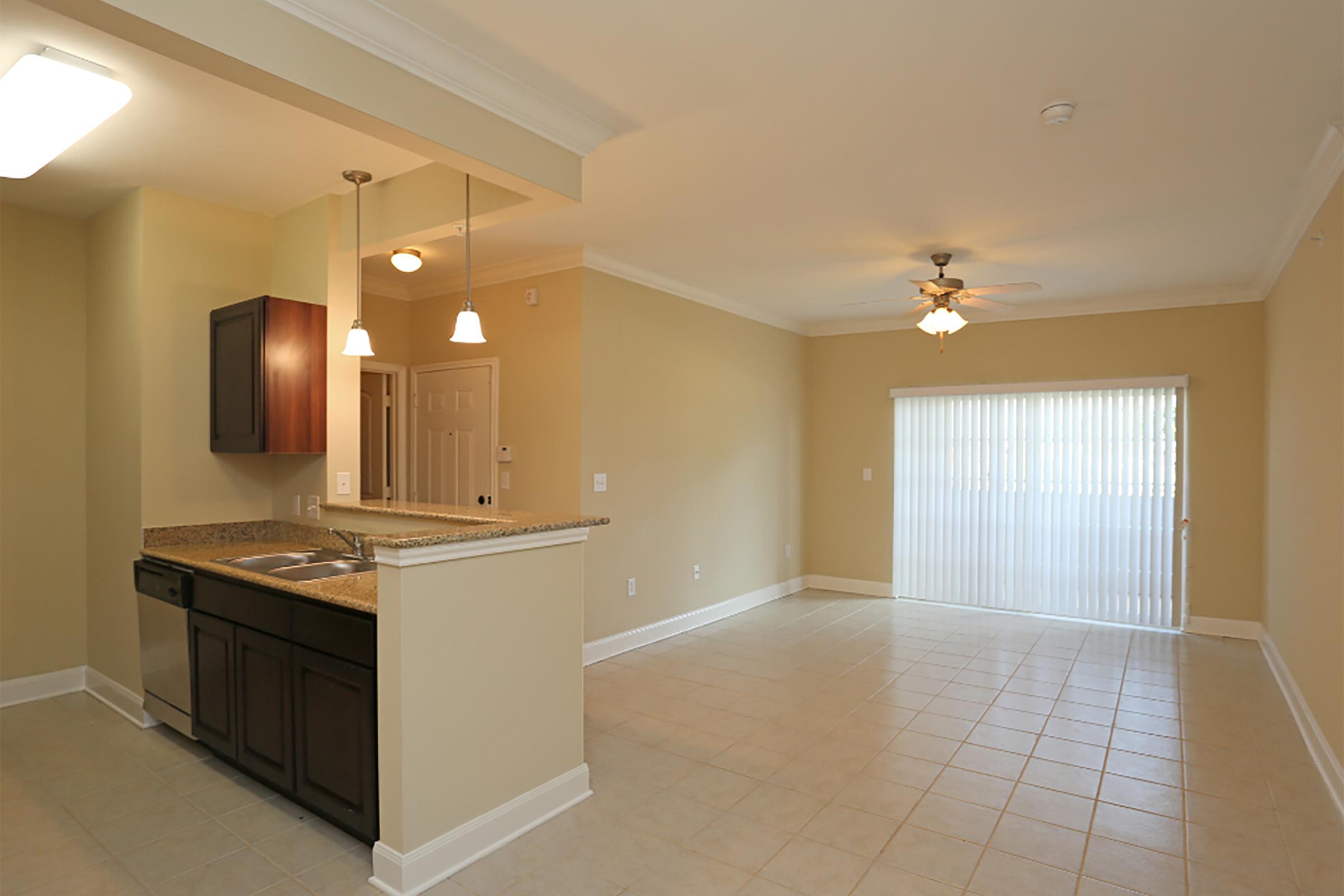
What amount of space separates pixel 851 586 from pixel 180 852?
5920mm

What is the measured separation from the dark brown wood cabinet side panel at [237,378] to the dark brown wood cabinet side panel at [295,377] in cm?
4

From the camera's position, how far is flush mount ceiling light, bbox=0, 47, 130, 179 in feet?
8.04

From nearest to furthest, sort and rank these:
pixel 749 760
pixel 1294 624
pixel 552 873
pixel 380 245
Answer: pixel 552 873 → pixel 749 760 → pixel 380 245 → pixel 1294 624

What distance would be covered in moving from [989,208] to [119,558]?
16.1ft

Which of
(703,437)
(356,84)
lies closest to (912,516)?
(703,437)

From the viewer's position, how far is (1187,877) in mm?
2471

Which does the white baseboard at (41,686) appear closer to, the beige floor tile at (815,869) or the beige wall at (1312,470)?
the beige floor tile at (815,869)

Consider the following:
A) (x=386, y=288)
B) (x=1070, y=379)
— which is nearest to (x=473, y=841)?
(x=386, y=288)

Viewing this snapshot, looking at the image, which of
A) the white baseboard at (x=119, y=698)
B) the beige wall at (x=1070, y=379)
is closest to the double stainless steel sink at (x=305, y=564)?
the white baseboard at (x=119, y=698)

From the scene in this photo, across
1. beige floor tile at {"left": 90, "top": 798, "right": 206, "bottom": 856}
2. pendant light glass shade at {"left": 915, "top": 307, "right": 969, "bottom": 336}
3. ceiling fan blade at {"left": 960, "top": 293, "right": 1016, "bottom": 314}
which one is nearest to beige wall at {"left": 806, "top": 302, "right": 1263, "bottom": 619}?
ceiling fan blade at {"left": 960, "top": 293, "right": 1016, "bottom": 314}

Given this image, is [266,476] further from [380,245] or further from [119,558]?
[380,245]

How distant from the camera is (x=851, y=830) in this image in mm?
2775

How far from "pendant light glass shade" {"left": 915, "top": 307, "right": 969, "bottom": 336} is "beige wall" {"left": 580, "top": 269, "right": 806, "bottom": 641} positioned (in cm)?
190

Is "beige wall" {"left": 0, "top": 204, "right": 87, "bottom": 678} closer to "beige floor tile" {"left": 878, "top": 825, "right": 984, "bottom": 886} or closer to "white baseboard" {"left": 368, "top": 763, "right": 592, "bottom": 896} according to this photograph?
"white baseboard" {"left": 368, "top": 763, "right": 592, "bottom": 896}
